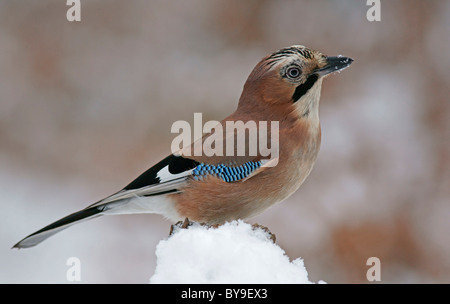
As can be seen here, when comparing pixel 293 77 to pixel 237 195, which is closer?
pixel 237 195

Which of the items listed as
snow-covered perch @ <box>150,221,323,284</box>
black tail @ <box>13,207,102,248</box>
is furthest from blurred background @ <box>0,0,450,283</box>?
snow-covered perch @ <box>150,221,323,284</box>

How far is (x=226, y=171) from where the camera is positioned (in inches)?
131

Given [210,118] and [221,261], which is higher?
[210,118]

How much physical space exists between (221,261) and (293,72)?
58.9 inches

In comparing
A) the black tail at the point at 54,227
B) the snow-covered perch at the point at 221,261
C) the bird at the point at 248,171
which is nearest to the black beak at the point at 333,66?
the bird at the point at 248,171

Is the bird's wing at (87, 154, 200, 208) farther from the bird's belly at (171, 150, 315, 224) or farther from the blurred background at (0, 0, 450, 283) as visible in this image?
the blurred background at (0, 0, 450, 283)

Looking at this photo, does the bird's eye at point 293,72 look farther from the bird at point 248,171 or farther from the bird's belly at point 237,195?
the bird's belly at point 237,195

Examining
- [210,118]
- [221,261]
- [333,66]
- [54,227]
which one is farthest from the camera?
[210,118]

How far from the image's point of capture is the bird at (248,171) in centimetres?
327

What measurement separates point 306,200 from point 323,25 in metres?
2.16

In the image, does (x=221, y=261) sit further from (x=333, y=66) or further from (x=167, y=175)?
(x=333, y=66)

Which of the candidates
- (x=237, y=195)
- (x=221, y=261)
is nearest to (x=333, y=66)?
(x=237, y=195)

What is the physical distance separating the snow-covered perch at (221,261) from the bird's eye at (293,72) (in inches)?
48.4

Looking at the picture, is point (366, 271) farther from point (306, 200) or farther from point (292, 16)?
point (292, 16)
